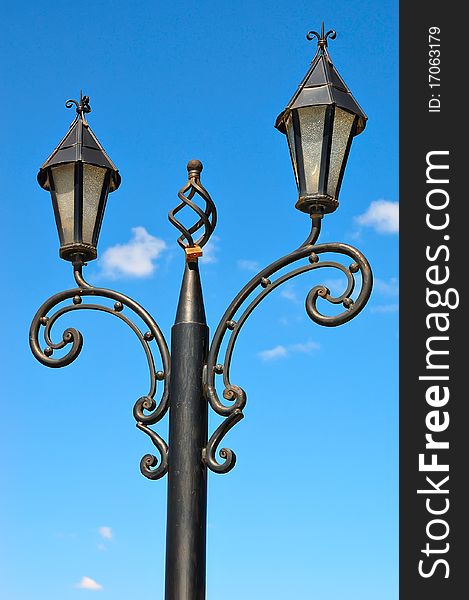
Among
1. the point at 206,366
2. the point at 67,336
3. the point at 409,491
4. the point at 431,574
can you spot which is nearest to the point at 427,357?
the point at 409,491

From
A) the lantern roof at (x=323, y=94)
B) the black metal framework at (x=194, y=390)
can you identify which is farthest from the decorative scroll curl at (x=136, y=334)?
the lantern roof at (x=323, y=94)

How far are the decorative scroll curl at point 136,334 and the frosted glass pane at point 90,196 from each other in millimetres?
194

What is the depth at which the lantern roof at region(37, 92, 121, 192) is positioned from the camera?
569 cm

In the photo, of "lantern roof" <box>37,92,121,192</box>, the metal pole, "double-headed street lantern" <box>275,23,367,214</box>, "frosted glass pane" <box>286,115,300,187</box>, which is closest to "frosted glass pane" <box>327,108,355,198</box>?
"double-headed street lantern" <box>275,23,367,214</box>

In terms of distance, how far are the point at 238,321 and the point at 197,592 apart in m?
1.22

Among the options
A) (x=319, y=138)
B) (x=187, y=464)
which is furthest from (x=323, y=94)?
(x=187, y=464)

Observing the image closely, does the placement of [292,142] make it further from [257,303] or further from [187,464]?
[187,464]

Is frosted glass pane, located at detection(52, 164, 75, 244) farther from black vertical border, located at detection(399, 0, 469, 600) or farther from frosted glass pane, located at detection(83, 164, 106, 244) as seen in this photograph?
black vertical border, located at detection(399, 0, 469, 600)

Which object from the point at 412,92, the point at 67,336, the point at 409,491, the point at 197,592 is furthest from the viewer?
the point at 412,92

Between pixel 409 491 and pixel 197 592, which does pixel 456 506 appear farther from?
Answer: pixel 197 592

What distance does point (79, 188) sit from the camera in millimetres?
5629

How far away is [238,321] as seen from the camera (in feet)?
16.3

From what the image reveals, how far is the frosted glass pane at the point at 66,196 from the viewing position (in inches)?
223

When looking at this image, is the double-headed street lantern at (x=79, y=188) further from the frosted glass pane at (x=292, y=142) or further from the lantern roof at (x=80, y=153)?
the frosted glass pane at (x=292, y=142)
